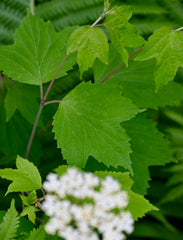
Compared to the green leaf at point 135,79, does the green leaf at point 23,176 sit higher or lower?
lower

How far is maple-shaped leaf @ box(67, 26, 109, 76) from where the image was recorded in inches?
28.4

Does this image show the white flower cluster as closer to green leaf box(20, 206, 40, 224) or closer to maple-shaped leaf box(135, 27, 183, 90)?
green leaf box(20, 206, 40, 224)

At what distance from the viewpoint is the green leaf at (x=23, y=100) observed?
3.12ft

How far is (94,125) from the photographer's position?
2.61 ft

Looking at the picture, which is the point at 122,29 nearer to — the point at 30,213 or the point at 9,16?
the point at 30,213

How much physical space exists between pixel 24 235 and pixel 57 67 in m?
0.43

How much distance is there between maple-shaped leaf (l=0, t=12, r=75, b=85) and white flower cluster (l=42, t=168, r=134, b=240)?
1.11 ft

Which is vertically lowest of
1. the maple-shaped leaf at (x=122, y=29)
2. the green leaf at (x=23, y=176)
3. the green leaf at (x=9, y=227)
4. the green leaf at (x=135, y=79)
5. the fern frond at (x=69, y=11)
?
the green leaf at (x=9, y=227)

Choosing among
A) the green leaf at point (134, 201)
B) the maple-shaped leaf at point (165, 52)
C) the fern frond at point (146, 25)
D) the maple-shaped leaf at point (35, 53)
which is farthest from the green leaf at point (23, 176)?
the fern frond at point (146, 25)

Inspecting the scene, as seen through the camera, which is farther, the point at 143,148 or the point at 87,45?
the point at 143,148

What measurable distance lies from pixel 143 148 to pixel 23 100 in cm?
39

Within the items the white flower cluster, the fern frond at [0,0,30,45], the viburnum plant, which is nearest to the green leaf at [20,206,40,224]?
the viburnum plant

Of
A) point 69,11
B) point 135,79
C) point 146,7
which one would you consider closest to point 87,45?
point 135,79

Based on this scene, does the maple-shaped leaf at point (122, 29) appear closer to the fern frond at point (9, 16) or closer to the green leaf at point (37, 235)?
the green leaf at point (37, 235)
